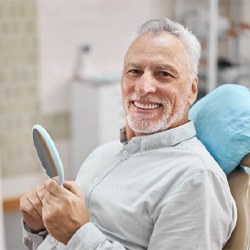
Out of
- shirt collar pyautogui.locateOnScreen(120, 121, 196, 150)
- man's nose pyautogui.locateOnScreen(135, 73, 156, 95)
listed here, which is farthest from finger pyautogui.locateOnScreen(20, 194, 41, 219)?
man's nose pyautogui.locateOnScreen(135, 73, 156, 95)

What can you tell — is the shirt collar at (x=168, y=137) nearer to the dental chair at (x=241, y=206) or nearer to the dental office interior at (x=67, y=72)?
the dental chair at (x=241, y=206)

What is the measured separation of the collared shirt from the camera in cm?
137

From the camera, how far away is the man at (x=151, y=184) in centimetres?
138

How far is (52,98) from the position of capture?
13.4 ft

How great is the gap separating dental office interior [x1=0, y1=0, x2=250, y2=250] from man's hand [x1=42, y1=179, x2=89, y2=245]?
232 cm

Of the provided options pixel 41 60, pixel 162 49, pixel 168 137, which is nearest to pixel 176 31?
pixel 162 49

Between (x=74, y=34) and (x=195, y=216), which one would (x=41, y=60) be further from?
(x=195, y=216)

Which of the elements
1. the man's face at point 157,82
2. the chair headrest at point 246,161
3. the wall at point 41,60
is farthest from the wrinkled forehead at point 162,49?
the wall at point 41,60

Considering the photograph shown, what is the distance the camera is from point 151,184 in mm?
1498

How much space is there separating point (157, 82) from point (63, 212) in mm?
494

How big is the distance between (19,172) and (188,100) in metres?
2.64

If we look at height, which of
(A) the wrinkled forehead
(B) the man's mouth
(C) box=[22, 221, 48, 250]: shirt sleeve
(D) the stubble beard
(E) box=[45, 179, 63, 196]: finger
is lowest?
(C) box=[22, 221, 48, 250]: shirt sleeve

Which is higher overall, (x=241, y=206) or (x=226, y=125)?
(x=226, y=125)

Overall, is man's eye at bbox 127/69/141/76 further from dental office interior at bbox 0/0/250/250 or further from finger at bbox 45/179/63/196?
dental office interior at bbox 0/0/250/250
